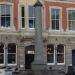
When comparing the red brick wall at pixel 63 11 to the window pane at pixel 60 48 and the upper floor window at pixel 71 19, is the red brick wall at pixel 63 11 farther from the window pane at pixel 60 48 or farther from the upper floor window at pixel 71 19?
the window pane at pixel 60 48

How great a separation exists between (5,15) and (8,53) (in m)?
3.92

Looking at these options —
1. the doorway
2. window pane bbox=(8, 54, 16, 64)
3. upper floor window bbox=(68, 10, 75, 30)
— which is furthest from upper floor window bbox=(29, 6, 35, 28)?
upper floor window bbox=(68, 10, 75, 30)

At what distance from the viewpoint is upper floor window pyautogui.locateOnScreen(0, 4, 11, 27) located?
4403 centimetres

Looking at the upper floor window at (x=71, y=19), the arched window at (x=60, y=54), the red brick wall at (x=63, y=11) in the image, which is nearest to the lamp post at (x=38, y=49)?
the red brick wall at (x=63, y=11)

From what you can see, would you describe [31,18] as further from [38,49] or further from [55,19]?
[38,49]

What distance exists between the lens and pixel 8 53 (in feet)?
145

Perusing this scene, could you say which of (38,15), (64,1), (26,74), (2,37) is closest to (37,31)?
(38,15)

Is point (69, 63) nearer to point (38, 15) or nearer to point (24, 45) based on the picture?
point (24, 45)

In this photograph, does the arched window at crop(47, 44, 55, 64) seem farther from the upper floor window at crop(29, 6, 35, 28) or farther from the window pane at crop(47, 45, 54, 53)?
the upper floor window at crop(29, 6, 35, 28)

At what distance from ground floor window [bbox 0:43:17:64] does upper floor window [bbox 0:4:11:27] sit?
2154 millimetres

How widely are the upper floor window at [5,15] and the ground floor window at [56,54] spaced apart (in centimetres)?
509

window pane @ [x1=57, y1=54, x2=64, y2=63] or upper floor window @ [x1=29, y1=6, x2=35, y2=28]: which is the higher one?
upper floor window @ [x1=29, y1=6, x2=35, y2=28]

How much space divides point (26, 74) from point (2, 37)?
14.3 meters

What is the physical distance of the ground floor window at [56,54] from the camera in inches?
1802
